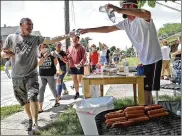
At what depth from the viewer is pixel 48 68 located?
21.8 feet

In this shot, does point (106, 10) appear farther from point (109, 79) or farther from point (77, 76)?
point (77, 76)

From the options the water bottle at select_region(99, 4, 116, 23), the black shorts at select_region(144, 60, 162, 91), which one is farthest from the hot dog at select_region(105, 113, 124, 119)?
the black shorts at select_region(144, 60, 162, 91)

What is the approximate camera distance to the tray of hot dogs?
2514mm

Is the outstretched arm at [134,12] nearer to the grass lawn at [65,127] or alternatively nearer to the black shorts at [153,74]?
the black shorts at [153,74]

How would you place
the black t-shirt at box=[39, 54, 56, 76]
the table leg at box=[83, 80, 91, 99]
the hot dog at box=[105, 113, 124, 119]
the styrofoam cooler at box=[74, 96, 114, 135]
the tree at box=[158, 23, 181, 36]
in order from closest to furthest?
the hot dog at box=[105, 113, 124, 119] < the styrofoam cooler at box=[74, 96, 114, 135] < the table leg at box=[83, 80, 91, 99] < the black t-shirt at box=[39, 54, 56, 76] < the tree at box=[158, 23, 181, 36]

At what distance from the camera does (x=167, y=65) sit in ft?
38.7

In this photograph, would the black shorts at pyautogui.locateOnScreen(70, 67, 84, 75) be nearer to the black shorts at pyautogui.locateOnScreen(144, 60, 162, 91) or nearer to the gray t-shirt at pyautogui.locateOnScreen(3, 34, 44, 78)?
the gray t-shirt at pyautogui.locateOnScreen(3, 34, 44, 78)

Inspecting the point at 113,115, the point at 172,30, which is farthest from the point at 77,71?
the point at 172,30

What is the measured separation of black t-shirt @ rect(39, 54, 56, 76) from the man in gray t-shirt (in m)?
1.66

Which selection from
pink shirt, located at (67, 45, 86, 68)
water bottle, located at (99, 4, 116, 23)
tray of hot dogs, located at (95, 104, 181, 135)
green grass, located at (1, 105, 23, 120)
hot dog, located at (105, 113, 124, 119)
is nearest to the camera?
tray of hot dogs, located at (95, 104, 181, 135)

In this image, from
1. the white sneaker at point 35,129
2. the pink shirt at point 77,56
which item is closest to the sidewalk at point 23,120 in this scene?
the white sneaker at point 35,129

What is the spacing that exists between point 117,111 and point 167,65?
933 cm

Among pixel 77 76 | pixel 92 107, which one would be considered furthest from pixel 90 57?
pixel 92 107

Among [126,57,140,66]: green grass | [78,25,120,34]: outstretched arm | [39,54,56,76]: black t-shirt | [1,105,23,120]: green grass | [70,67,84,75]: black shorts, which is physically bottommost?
[1,105,23,120]: green grass
